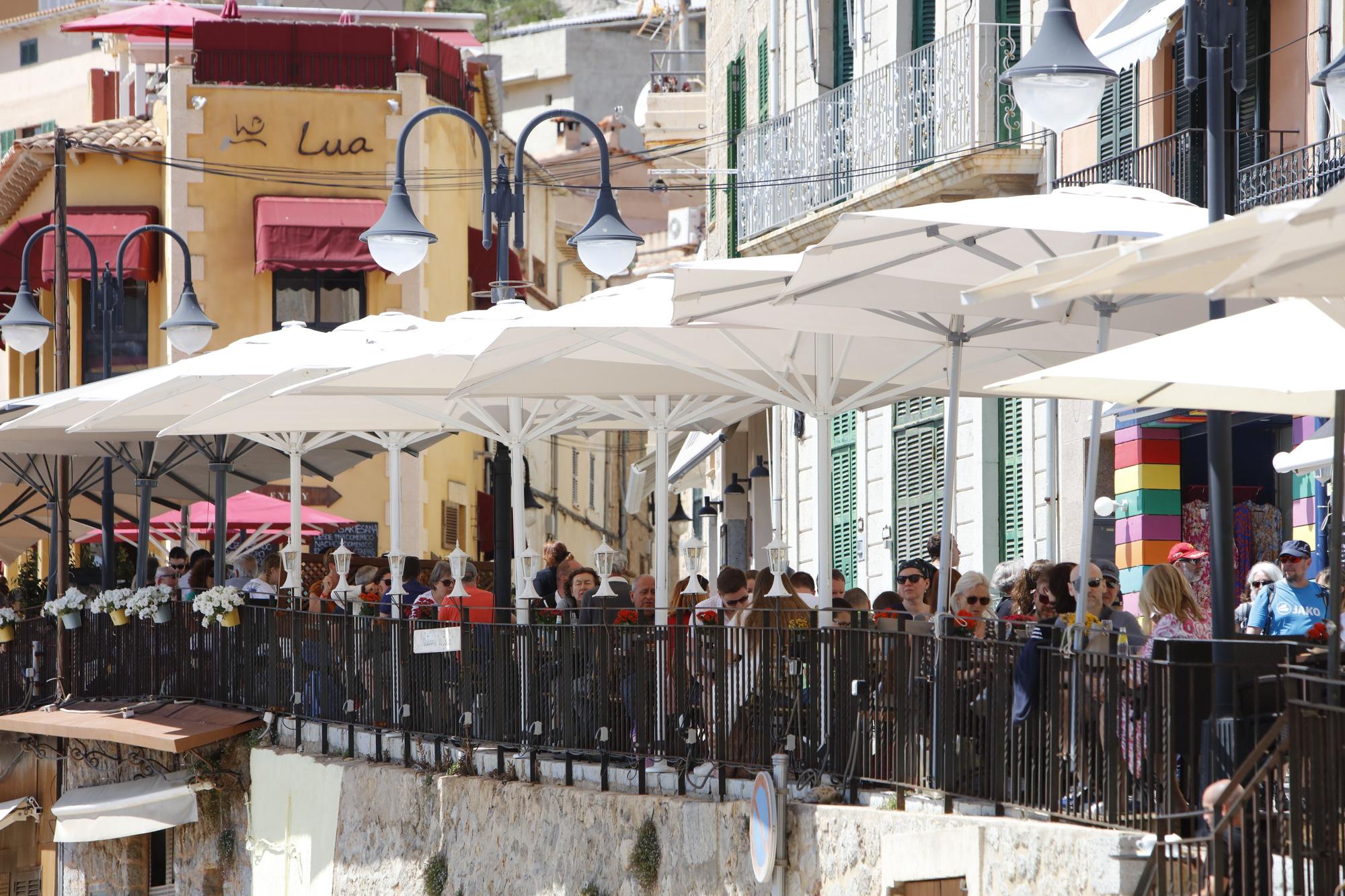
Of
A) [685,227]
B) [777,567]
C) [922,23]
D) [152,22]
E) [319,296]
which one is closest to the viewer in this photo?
[777,567]

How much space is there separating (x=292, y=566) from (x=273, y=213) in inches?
658

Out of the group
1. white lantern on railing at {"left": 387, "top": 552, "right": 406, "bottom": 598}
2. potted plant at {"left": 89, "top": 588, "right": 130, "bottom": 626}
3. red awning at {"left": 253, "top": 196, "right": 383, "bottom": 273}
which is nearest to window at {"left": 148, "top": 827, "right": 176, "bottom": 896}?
potted plant at {"left": 89, "top": 588, "right": 130, "bottom": 626}

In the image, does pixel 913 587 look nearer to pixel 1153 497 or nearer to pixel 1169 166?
pixel 1169 166

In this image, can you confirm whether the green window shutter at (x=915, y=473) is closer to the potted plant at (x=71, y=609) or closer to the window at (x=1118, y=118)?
the window at (x=1118, y=118)

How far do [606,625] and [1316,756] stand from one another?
5.83 metres

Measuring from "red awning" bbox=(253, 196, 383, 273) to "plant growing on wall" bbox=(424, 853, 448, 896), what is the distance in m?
20.6

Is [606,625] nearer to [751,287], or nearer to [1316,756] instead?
[751,287]

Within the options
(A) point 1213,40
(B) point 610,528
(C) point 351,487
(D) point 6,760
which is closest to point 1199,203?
(A) point 1213,40

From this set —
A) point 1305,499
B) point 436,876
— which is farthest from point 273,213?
point 436,876

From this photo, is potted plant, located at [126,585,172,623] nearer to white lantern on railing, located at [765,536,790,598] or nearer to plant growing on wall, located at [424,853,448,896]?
plant growing on wall, located at [424,853,448,896]

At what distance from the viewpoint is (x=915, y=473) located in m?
21.1

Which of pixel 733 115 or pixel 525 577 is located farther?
pixel 733 115

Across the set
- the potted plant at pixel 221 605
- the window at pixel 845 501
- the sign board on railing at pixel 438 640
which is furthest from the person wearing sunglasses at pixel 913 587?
the window at pixel 845 501

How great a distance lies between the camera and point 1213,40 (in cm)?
956
